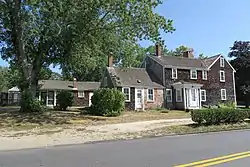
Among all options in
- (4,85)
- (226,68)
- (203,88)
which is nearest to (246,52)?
(226,68)

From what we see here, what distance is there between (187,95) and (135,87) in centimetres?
670

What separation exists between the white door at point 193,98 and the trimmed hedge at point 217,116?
1567cm

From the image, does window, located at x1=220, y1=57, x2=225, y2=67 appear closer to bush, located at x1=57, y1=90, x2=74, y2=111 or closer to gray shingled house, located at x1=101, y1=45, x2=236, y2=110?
→ gray shingled house, located at x1=101, y1=45, x2=236, y2=110

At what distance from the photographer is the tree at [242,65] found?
47069 mm

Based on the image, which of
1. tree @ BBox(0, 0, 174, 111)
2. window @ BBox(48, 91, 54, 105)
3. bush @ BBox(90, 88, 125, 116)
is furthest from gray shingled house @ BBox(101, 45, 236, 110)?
window @ BBox(48, 91, 54, 105)

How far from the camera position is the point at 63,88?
146ft

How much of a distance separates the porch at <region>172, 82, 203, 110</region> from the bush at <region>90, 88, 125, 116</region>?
12.2 meters

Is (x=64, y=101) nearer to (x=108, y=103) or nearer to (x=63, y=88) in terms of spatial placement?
(x=108, y=103)

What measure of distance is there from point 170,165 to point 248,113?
14644 millimetres

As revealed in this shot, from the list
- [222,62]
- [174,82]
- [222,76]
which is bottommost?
[174,82]

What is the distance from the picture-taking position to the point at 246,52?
48688 mm

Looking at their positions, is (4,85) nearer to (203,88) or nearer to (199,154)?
(203,88)

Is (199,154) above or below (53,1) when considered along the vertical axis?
below

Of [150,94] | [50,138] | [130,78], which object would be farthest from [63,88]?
[50,138]
